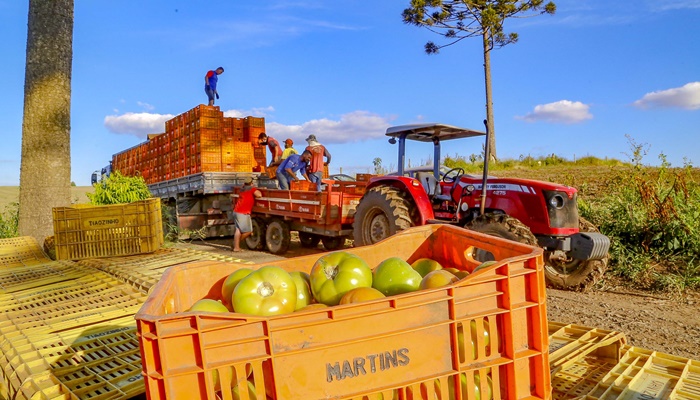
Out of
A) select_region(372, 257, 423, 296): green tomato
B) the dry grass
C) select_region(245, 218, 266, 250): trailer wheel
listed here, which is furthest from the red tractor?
the dry grass

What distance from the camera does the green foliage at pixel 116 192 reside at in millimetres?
8359

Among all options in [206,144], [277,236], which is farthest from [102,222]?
[206,144]

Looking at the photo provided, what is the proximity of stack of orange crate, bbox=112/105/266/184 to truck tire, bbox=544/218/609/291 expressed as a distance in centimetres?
886

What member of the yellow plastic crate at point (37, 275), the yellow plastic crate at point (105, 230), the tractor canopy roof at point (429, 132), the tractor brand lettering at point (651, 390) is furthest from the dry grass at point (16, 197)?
the tractor brand lettering at point (651, 390)

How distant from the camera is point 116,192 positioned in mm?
8414

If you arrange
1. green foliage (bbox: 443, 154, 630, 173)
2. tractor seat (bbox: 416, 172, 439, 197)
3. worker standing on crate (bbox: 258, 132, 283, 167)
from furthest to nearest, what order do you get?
green foliage (bbox: 443, 154, 630, 173) → worker standing on crate (bbox: 258, 132, 283, 167) → tractor seat (bbox: 416, 172, 439, 197)

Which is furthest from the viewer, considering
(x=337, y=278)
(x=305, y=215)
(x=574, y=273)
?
(x=305, y=215)

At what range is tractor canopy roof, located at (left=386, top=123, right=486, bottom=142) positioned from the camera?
277 inches

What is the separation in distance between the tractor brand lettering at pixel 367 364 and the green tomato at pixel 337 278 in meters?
0.44

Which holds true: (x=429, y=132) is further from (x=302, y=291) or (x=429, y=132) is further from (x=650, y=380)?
(x=302, y=291)

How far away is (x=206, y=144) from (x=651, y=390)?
1164cm

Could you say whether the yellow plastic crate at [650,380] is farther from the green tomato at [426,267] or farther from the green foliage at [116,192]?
the green foliage at [116,192]

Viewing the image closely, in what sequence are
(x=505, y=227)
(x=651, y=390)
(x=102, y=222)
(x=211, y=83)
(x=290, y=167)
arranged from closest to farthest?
(x=651, y=390)
(x=505, y=227)
(x=102, y=222)
(x=290, y=167)
(x=211, y=83)

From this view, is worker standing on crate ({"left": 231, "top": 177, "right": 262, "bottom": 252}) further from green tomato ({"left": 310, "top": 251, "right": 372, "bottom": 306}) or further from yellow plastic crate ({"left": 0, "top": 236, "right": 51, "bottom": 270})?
green tomato ({"left": 310, "top": 251, "right": 372, "bottom": 306})
